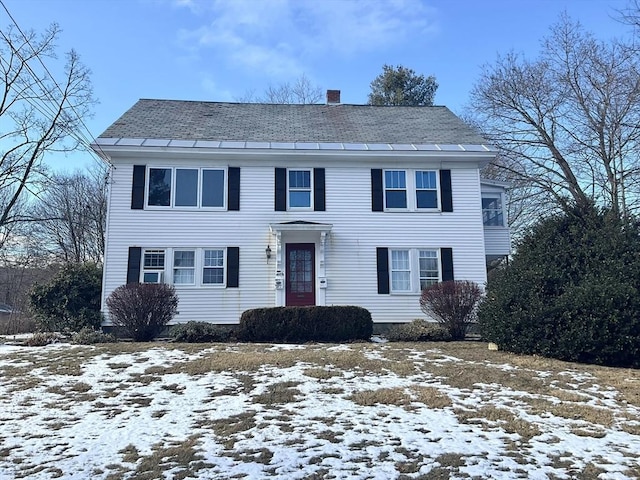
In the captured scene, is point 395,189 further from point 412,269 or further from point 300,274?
point 300,274

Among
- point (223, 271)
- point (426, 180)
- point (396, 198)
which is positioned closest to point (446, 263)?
point (396, 198)

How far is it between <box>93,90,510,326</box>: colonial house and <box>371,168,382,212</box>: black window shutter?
0.03 metres

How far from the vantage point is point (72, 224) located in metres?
27.6

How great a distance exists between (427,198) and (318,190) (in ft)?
10.5

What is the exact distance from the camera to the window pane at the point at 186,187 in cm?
1438

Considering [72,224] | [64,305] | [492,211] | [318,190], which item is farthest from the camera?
[72,224]

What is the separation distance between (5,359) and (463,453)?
7938mm

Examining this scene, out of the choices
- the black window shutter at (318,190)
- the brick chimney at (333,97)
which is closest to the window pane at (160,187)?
the black window shutter at (318,190)

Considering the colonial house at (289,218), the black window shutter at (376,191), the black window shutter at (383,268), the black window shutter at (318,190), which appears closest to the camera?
the colonial house at (289,218)

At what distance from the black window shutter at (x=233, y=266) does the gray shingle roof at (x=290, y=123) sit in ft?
11.1

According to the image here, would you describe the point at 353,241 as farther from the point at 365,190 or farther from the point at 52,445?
the point at 52,445

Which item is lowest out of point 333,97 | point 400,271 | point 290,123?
point 400,271

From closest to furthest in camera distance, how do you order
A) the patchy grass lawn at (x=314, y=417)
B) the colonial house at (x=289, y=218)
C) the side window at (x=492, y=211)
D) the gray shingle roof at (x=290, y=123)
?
the patchy grass lawn at (x=314, y=417) → the colonial house at (x=289, y=218) → the gray shingle roof at (x=290, y=123) → the side window at (x=492, y=211)

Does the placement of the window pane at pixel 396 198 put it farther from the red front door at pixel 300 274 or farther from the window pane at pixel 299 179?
the red front door at pixel 300 274
